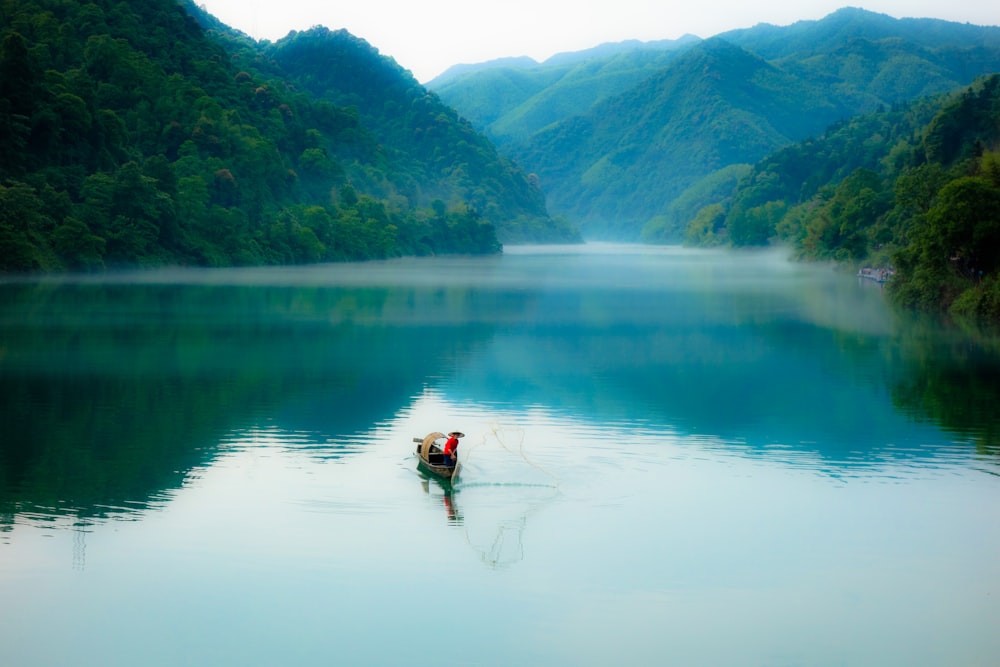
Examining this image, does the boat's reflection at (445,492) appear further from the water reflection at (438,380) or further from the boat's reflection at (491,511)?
the water reflection at (438,380)

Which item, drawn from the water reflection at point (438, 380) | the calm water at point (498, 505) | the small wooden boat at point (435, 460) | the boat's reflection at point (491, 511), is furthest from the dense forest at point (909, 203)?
the boat's reflection at point (491, 511)

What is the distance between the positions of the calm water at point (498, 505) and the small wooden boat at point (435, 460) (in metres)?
0.29

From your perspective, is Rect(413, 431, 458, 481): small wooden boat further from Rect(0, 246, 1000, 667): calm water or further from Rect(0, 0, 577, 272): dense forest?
Rect(0, 0, 577, 272): dense forest

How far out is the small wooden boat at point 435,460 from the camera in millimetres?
18156

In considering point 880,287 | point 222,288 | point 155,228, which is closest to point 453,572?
point 222,288

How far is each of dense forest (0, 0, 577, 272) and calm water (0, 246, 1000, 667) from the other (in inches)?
1595

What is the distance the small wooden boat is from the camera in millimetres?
18156

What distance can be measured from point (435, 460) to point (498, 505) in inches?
70.8

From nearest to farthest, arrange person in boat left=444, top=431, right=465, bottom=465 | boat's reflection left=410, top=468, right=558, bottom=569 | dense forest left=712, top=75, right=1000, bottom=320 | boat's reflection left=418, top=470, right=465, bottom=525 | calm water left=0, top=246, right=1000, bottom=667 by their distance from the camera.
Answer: calm water left=0, top=246, right=1000, bottom=667 < boat's reflection left=410, top=468, right=558, bottom=569 < boat's reflection left=418, top=470, right=465, bottom=525 < person in boat left=444, top=431, right=465, bottom=465 < dense forest left=712, top=75, right=1000, bottom=320

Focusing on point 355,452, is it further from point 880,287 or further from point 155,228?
point 155,228

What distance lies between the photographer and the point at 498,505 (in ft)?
56.2

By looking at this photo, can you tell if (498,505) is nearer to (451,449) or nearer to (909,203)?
(451,449)

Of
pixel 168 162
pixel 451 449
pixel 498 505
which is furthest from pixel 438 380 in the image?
pixel 168 162

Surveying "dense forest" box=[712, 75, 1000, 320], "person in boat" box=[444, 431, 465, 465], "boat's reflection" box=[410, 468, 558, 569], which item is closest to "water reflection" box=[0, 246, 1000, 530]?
"person in boat" box=[444, 431, 465, 465]
